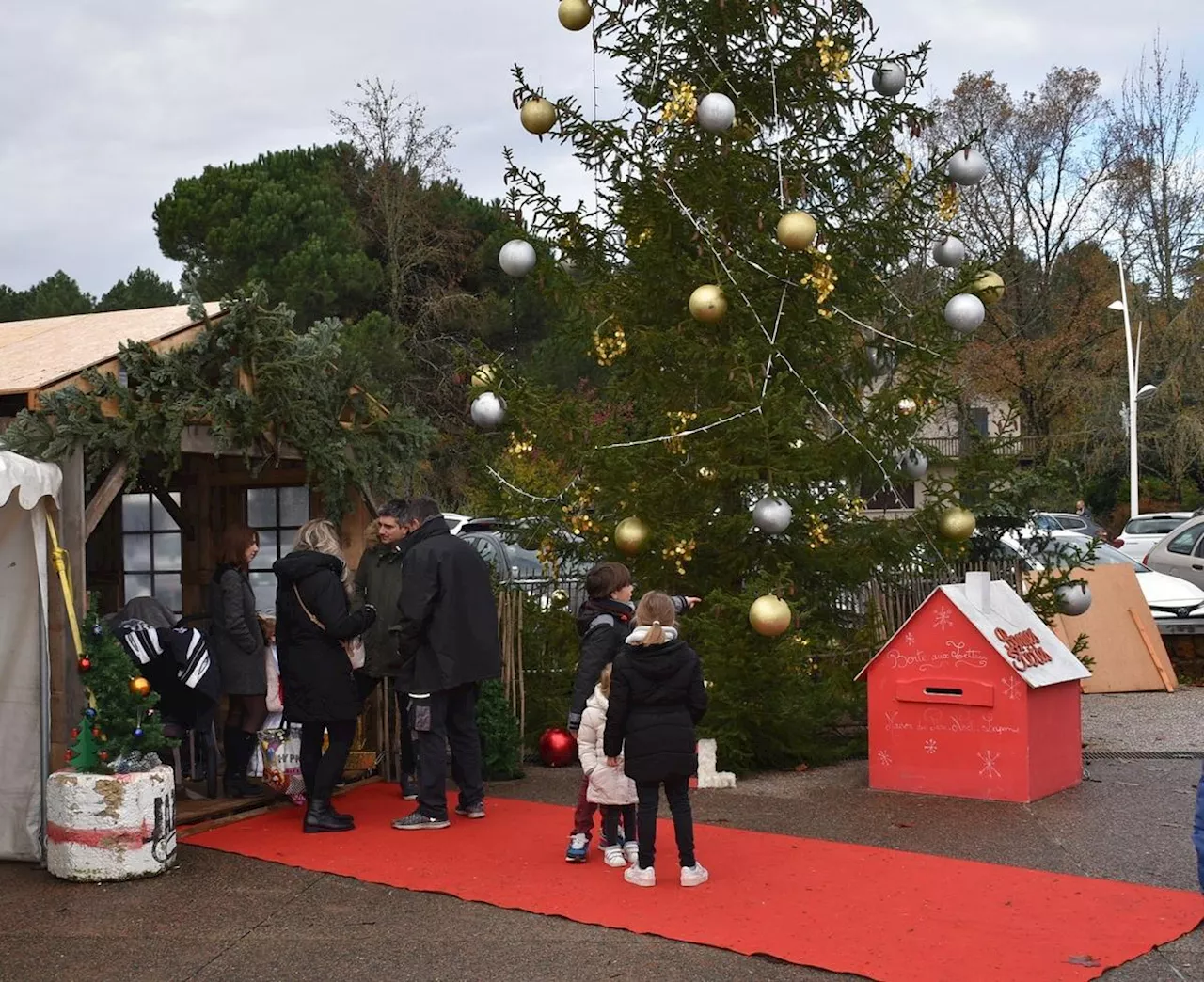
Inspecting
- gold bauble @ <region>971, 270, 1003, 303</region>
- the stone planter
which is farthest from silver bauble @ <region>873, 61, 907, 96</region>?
the stone planter

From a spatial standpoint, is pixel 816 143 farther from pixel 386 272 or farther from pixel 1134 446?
pixel 1134 446

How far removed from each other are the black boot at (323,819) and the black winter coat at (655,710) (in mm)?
2152

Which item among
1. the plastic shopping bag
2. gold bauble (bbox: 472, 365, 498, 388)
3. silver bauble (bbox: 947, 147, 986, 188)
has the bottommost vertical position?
the plastic shopping bag

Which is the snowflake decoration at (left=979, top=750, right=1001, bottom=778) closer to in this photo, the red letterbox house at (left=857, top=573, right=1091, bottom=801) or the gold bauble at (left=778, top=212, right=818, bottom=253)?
the red letterbox house at (left=857, top=573, right=1091, bottom=801)

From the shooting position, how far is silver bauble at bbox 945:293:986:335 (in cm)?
917

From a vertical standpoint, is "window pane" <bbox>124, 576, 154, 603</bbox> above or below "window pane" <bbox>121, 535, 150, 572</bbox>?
below

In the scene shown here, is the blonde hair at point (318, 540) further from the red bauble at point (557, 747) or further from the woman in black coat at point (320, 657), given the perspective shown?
the red bauble at point (557, 747)

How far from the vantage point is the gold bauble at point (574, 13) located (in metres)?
9.58

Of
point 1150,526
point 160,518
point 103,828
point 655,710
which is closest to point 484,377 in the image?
point 160,518

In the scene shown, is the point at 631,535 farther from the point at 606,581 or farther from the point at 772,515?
the point at 606,581

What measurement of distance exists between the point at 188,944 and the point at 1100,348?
39109mm

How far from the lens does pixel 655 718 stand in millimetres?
6500

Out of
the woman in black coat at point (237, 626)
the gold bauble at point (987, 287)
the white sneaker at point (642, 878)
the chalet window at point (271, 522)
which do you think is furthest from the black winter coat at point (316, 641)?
the gold bauble at point (987, 287)

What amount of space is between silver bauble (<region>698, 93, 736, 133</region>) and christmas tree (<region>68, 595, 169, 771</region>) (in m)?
4.58
